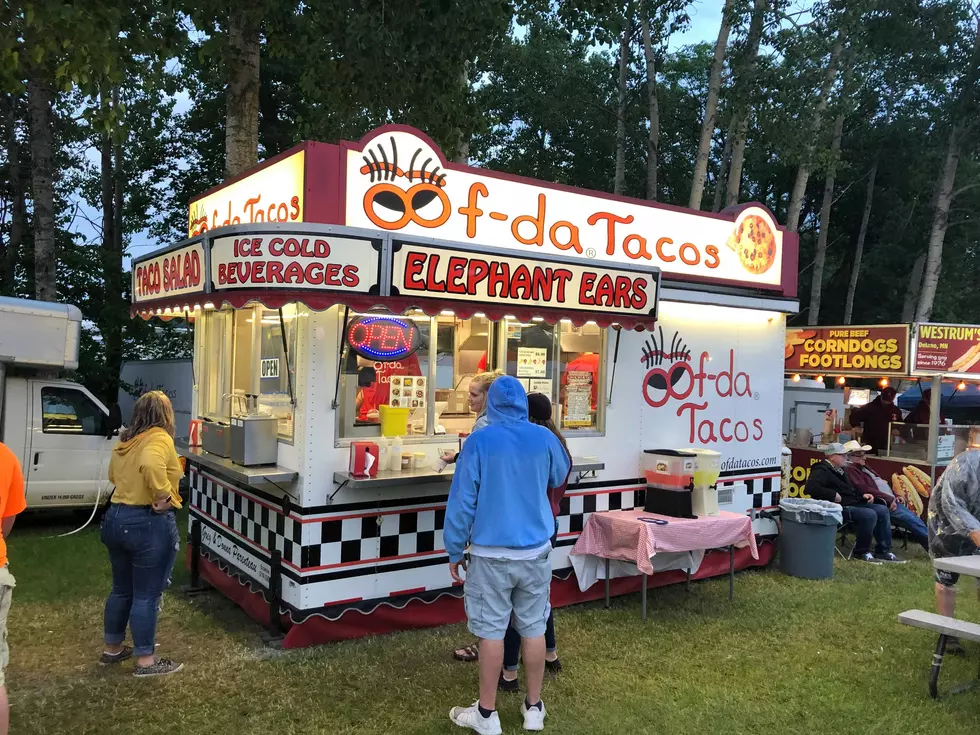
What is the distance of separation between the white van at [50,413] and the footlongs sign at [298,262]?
187 inches

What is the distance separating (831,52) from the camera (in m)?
15.3

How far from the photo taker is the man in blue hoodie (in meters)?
3.50

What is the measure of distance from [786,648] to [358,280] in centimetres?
382

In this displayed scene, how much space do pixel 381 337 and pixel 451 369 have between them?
807mm

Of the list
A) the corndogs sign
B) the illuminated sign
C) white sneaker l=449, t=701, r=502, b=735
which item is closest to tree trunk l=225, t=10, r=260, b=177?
the illuminated sign

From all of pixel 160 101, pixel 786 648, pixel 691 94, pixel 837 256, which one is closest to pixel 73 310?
pixel 786 648

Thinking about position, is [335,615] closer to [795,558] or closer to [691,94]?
[795,558]

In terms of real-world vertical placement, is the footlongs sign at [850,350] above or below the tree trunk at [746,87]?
below

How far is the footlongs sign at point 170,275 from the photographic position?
4.43 metres

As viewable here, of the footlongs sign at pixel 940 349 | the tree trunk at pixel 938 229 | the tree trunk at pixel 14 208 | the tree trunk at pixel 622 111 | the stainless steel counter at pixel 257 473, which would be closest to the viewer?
the stainless steel counter at pixel 257 473

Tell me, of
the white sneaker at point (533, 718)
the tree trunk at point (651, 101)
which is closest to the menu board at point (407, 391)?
the white sneaker at point (533, 718)

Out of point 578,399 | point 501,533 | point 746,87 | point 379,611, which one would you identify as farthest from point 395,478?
point 746,87

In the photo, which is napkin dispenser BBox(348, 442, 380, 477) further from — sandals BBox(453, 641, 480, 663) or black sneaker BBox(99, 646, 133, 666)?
black sneaker BBox(99, 646, 133, 666)

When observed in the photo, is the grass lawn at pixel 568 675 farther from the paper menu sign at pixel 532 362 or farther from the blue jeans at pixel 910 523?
the blue jeans at pixel 910 523
